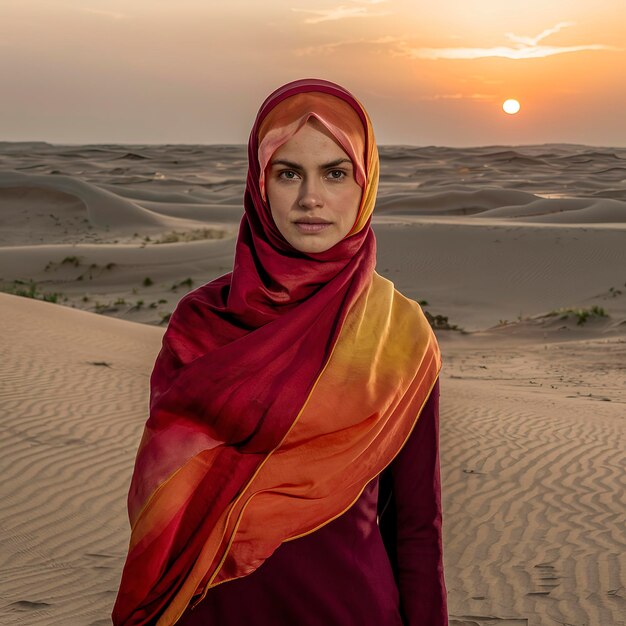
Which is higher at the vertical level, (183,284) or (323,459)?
(323,459)

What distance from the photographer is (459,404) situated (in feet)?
34.6

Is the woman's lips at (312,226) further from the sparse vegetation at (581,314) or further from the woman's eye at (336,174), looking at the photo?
the sparse vegetation at (581,314)

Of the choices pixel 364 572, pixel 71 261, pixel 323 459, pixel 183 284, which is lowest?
pixel 183 284

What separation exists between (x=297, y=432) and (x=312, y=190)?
1.59ft

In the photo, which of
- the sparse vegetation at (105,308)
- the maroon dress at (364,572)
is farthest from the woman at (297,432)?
the sparse vegetation at (105,308)

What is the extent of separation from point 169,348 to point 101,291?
22616 millimetres

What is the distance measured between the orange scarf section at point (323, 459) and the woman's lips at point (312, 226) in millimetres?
171

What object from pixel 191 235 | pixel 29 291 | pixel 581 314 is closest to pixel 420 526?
pixel 581 314

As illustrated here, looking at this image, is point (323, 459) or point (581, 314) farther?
A: point (581, 314)

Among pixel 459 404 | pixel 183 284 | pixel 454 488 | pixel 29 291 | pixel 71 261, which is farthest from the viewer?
pixel 71 261

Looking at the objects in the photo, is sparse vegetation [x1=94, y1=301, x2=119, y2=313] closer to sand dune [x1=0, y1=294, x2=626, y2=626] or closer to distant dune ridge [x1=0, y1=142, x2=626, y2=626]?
distant dune ridge [x1=0, y1=142, x2=626, y2=626]

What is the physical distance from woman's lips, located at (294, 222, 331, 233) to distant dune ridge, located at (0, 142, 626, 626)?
3543 mm

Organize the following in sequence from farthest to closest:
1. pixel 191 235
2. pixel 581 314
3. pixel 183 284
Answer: pixel 191 235 → pixel 183 284 → pixel 581 314

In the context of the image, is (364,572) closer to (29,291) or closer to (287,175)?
(287,175)
